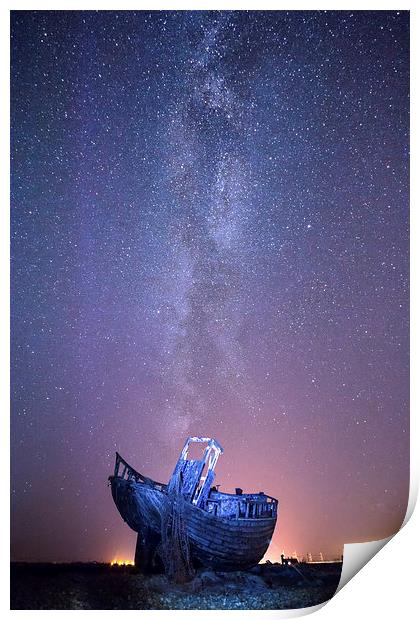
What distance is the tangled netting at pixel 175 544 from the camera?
4.07 metres

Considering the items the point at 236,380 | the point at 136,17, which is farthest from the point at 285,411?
the point at 136,17

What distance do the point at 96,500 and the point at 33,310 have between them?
3.57 feet

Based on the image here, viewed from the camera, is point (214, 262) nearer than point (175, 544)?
No

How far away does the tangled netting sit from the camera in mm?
4074

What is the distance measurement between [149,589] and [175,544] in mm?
273

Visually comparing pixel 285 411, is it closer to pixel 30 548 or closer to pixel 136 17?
pixel 30 548

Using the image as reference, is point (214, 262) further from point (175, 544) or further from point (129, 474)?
point (175, 544)

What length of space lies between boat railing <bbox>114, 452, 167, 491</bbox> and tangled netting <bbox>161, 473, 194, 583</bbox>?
124 mm

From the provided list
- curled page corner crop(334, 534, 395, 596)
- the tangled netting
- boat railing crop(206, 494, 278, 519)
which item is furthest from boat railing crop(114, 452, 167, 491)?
curled page corner crop(334, 534, 395, 596)

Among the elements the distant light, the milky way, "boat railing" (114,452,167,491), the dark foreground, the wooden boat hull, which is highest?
the milky way

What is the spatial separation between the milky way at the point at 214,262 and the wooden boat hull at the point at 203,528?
9 centimetres

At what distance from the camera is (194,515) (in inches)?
162

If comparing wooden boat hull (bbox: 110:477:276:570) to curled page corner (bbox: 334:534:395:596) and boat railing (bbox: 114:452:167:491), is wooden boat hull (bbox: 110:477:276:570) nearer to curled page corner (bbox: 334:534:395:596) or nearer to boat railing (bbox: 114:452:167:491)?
boat railing (bbox: 114:452:167:491)
